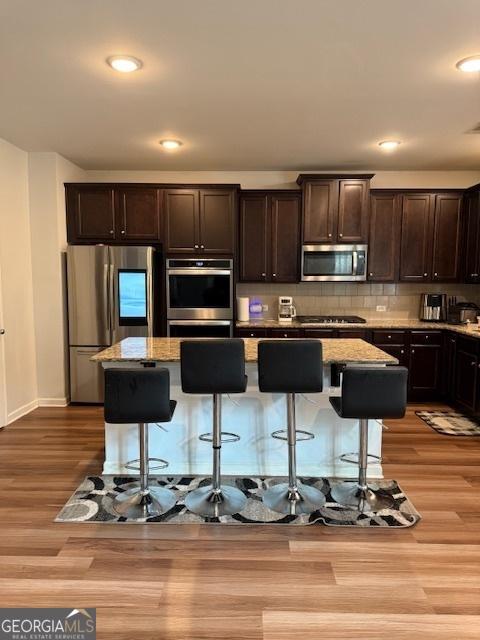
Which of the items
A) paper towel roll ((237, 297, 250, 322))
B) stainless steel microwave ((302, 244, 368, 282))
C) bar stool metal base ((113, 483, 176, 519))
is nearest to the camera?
bar stool metal base ((113, 483, 176, 519))

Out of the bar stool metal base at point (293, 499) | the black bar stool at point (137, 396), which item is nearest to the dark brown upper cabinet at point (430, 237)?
the bar stool metal base at point (293, 499)

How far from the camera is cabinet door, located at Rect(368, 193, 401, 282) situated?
4.88 m

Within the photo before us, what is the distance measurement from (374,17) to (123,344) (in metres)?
2.54

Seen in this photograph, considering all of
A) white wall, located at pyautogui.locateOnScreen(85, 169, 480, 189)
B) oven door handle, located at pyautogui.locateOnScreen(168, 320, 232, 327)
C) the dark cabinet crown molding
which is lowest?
oven door handle, located at pyautogui.locateOnScreen(168, 320, 232, 327)

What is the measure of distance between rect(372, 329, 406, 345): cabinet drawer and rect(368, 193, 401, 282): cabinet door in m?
0.66

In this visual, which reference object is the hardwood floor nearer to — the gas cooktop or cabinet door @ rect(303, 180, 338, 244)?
the gas cooktop

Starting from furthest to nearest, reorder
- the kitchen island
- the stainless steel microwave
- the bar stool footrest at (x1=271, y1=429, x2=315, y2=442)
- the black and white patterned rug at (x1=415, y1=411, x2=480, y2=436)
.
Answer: the stainless steel microwave
the black and white patterned rug at (x1=415, y1=411, x2=480, y2=436)
the kitchen island
the bar stool footrest at (x1=271, y1=429, x2=315, y2=442)

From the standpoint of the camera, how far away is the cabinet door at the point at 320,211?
15.6 feet

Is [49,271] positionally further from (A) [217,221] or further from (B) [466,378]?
(B) [466,378]

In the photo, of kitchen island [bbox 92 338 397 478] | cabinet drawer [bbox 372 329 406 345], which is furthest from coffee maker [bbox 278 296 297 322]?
kitchen island [bbox 92 338 397 478]

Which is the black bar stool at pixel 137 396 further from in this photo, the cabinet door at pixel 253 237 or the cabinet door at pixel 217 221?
the cabinet door at pixel 253 237

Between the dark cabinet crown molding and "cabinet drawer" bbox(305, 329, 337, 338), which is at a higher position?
the dark cabinet crown molding

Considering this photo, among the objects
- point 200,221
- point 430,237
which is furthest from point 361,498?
point 430,237

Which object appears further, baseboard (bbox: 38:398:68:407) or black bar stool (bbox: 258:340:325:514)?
baseboard (bbox: 38:398:68:407)
